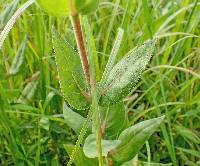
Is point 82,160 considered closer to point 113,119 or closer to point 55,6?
point 113,119

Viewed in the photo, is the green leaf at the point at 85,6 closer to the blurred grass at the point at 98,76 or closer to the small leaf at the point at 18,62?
the blurred grass at the point at 98,76

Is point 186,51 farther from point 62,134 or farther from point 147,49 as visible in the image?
point 147,49

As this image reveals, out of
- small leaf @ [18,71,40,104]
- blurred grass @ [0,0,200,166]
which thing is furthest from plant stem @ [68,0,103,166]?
small leaf @ [18,71,40,104]

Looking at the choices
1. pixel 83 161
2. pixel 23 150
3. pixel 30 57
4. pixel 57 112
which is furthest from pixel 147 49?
pixel 30 57

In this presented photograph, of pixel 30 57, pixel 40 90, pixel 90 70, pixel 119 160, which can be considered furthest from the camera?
pixel 30 57

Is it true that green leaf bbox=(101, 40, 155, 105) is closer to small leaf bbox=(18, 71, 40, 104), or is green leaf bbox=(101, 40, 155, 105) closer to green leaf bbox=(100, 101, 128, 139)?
green leaf bbox=(100, 101, 128, 139)

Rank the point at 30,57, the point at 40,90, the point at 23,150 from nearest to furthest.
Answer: the point at 23,150
the point at 40,90
the point at 30,57
